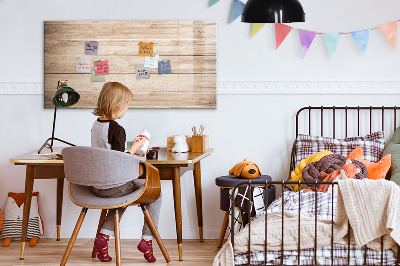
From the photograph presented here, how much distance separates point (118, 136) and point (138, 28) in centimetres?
121

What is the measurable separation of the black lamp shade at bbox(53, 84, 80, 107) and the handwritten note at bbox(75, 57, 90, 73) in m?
0.25

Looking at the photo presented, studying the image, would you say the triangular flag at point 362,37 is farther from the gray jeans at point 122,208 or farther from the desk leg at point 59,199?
the desk leg at point 59,199

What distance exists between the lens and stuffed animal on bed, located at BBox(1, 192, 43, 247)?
4172 mm

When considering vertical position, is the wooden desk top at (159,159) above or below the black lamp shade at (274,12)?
below

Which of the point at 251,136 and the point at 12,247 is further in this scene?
the point at 251,136

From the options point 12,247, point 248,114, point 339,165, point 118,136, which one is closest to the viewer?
point 118,136

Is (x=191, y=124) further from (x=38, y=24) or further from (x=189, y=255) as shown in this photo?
(x=38, y=24)

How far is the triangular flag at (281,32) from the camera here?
4234 mm

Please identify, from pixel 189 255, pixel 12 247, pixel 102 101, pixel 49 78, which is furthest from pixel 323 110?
pixel 12 247

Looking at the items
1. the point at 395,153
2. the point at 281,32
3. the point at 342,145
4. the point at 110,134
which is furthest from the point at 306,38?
the point at 110,134

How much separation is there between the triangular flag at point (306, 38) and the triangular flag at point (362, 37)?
281 mm

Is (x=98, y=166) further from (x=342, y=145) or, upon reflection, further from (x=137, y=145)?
(x=342, y=145)

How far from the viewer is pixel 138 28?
427 centimetres

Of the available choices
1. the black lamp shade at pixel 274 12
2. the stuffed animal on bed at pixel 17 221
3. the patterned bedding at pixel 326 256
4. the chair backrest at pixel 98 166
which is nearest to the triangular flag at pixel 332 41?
the black lamp shade at pixel 274 12
